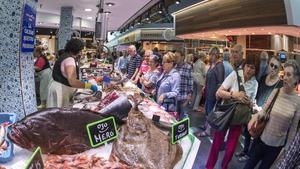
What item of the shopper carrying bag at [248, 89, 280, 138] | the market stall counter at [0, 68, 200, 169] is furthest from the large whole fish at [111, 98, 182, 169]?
the shopper carrying bag at [248, 89, 280, 138]

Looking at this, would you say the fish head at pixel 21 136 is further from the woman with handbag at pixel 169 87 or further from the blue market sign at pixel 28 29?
the woman with handbag at pixel 169 87

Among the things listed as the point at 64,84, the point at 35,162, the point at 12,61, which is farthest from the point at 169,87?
the point at 35,162

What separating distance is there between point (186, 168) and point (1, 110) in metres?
1.46

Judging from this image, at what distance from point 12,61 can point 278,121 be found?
2.62m

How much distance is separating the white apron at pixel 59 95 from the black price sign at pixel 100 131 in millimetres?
Answer: 2029

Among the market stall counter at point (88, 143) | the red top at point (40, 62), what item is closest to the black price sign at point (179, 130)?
the market stall counter at point (88, 143)

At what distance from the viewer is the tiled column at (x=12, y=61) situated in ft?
7.98

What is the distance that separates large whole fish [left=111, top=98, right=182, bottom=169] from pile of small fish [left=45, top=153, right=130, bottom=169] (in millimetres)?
58

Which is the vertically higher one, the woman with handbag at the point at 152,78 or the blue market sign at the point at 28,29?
the blue market sign at the point at 28,29

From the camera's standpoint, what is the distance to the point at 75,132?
1.80m

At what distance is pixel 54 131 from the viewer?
1.75 metres

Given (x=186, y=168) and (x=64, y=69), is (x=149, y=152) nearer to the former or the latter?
(x=186, y=168)

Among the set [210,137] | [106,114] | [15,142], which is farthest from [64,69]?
[210,137]

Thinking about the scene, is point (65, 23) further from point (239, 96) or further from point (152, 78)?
point (239, 96)
